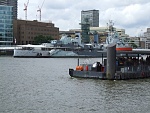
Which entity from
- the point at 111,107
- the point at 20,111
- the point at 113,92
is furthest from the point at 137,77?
the point at 20,111

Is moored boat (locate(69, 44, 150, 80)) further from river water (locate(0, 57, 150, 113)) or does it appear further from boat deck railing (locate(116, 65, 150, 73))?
river water (locate(0, 57, 150, 113))

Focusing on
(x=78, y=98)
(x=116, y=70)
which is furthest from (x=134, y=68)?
(x=78, y=98)

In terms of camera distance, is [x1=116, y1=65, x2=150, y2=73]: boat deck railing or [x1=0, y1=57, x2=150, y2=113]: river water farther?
[x1=116, y1=65, x2=150, y2=73]: boat deck railing

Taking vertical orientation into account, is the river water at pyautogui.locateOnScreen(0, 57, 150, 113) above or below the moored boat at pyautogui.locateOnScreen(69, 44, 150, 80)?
below

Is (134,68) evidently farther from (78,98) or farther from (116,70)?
(78,98)

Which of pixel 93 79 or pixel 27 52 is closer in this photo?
pixel 93 79

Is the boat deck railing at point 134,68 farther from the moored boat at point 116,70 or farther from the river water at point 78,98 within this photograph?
the river water at point 78,98

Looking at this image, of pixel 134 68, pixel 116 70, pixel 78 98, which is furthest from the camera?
pixel 134 68

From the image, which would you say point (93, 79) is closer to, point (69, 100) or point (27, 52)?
point (69, 100)

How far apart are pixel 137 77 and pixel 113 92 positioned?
51.2 ft

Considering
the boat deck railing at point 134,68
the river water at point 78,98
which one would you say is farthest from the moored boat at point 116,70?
the river water at point 78,98

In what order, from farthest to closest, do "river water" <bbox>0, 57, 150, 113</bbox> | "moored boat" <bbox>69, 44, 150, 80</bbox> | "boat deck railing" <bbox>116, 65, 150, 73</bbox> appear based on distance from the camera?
1. "boat deck railing" <bbox>116, 65, 150, 73</bbox>
2. "moored boat" <bbox>69, 44, 150, 80</bbox>
3. "river water" <bbox>0, 57, 150, 113</bbox>

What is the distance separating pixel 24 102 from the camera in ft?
106

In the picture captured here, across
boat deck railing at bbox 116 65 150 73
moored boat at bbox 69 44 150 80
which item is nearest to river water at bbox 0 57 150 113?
moored boat at bbox 69 44 150 80
